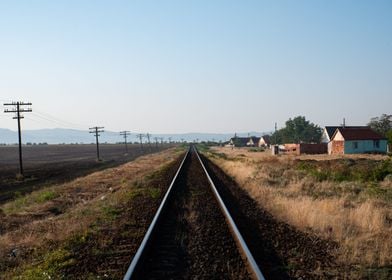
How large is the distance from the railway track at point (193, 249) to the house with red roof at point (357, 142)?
59.8m

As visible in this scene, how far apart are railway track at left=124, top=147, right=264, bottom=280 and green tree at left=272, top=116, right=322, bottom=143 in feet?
393

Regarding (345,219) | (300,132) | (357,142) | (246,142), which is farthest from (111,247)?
(246,142)

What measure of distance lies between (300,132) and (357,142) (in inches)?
2455

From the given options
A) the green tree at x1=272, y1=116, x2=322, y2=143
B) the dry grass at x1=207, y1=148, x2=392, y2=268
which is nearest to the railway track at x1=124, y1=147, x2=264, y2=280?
the dry grass at x1=207, y1=148, x2=392, y2=268

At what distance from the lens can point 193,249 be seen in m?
9.24

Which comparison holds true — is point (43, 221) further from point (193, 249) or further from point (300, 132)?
point (300, 132)

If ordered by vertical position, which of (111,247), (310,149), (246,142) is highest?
(246,142)

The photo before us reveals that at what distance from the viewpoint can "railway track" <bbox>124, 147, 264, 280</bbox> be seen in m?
7.48

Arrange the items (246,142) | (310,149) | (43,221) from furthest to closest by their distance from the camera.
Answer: (246,142)
(310,149)
(43,221)

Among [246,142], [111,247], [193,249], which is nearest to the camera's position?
[193,249]

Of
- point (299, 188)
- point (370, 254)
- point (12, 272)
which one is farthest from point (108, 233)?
point (299, 188)

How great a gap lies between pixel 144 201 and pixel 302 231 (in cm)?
810

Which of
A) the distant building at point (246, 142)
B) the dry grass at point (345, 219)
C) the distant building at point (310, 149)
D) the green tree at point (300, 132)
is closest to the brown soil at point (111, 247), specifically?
the dry grass at point (345, 219)

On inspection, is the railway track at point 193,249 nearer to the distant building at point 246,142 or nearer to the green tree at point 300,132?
the green tree at point 300,132
